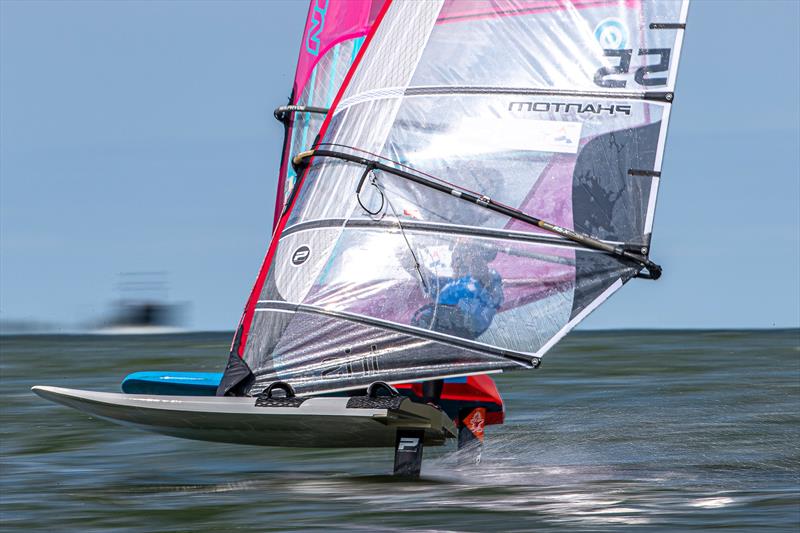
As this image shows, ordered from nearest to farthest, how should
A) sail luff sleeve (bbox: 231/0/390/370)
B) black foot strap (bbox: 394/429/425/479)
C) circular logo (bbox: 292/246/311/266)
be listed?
black foot strap (bbox: 394/429/425/479), circular logo (bbox: 292/246/311/266), sail luff sleeve (bbox: 231/0/390/370)

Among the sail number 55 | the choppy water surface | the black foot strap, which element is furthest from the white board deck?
the sail number 55

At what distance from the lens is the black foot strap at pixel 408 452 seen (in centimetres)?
859

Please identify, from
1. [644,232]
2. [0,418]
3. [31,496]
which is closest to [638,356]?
[0,418]

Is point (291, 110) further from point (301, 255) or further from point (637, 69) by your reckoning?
point (637, 69)

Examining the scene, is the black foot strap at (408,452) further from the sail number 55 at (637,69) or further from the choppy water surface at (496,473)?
the sail number 55 at (637,69)

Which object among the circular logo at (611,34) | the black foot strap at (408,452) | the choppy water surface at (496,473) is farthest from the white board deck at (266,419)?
the circular logo at (611,34)

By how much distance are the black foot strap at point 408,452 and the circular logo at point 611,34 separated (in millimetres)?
2914

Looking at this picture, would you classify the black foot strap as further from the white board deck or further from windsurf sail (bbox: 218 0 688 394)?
windsurf sail (bbox: 218 0 688 394)

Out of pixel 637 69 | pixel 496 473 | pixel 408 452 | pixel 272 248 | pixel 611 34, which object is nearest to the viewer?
pixel 408 452

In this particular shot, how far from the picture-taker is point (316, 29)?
11.1m

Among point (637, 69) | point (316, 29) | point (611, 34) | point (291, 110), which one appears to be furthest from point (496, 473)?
point (316, 29)

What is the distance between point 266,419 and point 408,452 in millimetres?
944

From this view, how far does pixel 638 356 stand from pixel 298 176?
13677 mm

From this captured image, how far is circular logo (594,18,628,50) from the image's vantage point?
9.04 meters
